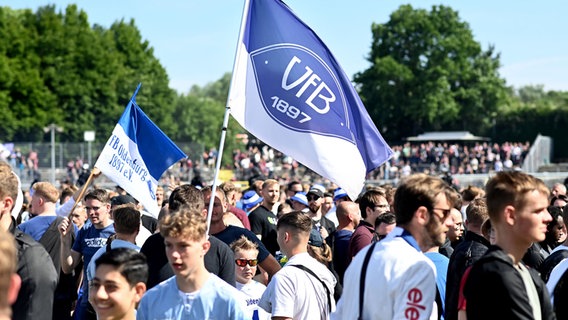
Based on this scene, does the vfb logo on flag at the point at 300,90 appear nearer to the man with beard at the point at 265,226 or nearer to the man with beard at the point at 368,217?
the man with beard at the point at 368,217

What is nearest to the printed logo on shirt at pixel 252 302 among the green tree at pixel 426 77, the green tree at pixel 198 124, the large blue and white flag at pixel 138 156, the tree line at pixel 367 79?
the large blue and white flag at pixel 138 156

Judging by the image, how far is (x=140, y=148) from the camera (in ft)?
34.6

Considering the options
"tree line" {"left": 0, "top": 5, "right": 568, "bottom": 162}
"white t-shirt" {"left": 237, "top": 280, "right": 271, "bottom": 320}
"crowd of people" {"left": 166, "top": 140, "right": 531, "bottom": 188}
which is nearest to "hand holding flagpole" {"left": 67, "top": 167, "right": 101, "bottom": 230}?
"white t-shirt" {"left": 237, "top": 280, "right": 271, "bottom": 320}

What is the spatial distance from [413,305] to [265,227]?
6.92 meters

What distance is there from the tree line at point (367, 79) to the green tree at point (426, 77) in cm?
9

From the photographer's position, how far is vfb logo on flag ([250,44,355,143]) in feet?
27.5

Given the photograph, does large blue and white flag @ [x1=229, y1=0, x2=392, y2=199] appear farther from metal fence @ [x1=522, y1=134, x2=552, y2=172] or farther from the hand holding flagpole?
metal fence @ [x1=522, y1=134, x2=552, y2=172]

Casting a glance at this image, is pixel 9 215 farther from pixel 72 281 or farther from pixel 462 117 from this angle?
pixel 462 117

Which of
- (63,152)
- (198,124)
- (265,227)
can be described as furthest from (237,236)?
(198,124)

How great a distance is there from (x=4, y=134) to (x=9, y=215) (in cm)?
6579

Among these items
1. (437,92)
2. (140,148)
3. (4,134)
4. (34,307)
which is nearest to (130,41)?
(4,134)

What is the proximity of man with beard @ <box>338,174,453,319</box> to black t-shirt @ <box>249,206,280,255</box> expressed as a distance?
628 centimetres

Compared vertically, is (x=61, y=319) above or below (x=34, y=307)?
below

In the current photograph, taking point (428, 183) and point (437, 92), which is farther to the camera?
point (437, 92)
